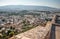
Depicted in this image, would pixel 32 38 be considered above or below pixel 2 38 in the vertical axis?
above

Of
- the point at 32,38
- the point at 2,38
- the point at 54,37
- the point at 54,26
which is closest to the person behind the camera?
the point at 54,37

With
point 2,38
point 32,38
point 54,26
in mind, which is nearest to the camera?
point 54,26

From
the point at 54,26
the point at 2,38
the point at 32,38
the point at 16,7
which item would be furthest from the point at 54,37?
the point at 16,7

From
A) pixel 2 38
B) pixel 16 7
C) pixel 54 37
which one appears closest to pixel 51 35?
pixel 54 37

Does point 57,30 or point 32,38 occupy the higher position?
point 57,30

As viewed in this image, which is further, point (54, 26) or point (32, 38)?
point (32, 38)

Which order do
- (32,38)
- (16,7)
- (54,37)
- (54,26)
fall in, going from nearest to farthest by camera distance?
(54,37) → (54,26) → (32,38) → (16,7)

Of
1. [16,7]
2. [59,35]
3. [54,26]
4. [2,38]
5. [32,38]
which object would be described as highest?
[54,26]

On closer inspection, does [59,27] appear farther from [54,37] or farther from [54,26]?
[54,37]

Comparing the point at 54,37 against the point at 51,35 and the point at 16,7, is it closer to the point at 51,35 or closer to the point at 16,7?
the point at 51,35
